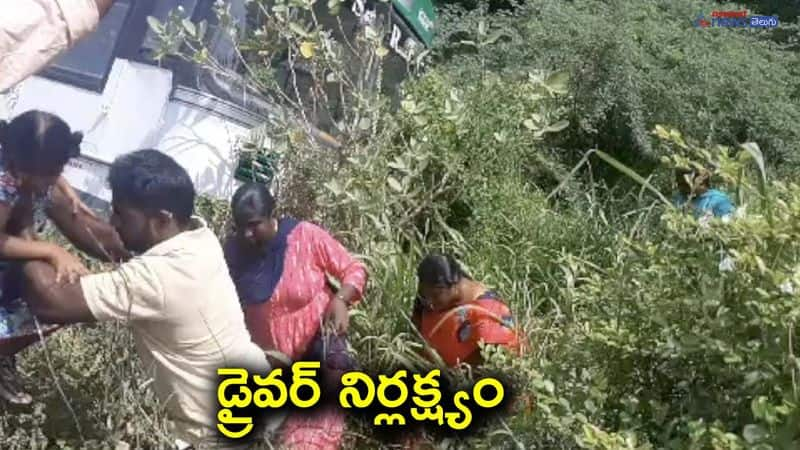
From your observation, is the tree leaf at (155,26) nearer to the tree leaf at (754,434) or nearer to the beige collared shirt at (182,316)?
the beige collared shirt at (182,316)

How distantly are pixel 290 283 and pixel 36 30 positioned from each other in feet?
3.73

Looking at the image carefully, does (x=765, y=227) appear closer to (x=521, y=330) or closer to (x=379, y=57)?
(x=521, y=330)

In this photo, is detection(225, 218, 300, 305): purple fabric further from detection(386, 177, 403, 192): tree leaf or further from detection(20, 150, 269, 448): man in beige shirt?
detection(386, 177, 403, 192): tree leaf

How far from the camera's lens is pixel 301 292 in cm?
351

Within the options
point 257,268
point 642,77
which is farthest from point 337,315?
point 642,77

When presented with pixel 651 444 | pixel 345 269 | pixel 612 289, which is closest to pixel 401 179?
pixel 345 269

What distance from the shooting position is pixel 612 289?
2672mm

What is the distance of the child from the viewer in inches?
123

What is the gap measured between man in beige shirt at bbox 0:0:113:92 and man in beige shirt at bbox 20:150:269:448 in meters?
0.60

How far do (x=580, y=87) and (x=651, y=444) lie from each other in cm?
440

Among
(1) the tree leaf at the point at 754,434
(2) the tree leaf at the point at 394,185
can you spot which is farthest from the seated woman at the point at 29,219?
(1) the tree leaf at the point at 754,434

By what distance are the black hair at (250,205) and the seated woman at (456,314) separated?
0.55m

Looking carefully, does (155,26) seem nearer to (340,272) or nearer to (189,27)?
(189,27)

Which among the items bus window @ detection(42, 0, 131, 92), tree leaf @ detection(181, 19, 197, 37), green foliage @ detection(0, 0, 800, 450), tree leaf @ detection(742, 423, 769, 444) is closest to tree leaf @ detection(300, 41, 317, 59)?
green foliage @ detection(0, 0, 800, 450)
